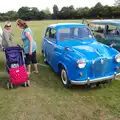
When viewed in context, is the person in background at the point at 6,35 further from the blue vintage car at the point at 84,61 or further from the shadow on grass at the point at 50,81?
the blue vintage car at the point at 84,61

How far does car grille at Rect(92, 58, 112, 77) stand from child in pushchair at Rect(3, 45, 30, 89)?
198cm

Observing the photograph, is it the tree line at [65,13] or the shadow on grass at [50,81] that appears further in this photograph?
the tree line at [65,13]

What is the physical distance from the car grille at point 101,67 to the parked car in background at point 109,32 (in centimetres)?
336

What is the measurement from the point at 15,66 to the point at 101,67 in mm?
2499

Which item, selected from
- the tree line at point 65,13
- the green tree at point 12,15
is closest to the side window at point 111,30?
the tree line at point 65,13

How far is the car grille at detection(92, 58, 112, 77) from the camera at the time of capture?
490 cm

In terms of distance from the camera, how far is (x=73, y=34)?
6379 mm

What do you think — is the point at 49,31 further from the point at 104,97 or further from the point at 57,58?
the point at 104,97

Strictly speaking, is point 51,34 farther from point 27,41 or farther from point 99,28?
point 99,28

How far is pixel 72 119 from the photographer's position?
3990mm

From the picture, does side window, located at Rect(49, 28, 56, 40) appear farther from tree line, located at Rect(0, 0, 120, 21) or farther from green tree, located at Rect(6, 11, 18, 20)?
green tree, located at Rect(6, 11, 18, 20)

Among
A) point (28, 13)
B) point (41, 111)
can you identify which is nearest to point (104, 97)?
point (41, 111)

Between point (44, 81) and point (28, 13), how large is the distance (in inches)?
2855

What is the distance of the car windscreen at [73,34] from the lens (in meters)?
6.29
